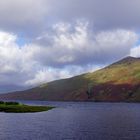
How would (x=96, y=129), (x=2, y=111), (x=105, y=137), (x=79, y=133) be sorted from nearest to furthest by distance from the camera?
(x=105, y=137)
(x=79, y=133)
(x=96, y=129)
(x=2, y=111)

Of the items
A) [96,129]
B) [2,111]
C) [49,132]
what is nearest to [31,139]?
[49,132]

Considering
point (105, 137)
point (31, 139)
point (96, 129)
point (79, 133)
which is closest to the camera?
point (31, 139)

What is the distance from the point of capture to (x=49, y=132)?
298 ft

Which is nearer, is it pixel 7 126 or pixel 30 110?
pixel 7 126

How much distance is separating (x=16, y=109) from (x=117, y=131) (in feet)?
258

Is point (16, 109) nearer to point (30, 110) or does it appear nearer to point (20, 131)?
point (30, 110)

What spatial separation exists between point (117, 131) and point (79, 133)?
11450 millimetres

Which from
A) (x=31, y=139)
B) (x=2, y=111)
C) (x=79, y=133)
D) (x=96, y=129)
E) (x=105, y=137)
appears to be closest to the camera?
(x=31, y=139)

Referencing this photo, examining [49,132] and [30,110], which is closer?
[49,132]

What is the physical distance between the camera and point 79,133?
89.3 meters

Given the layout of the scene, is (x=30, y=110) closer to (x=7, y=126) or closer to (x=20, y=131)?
(x=7, y=126)

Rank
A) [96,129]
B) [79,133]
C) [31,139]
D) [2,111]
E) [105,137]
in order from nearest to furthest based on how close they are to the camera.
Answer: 1. [31,139]
2. [105,137]
3. [79,133]
4. [96,129]
5. [2,111]

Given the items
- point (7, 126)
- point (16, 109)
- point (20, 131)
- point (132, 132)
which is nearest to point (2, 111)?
point (16, 109)

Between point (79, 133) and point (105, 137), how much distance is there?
8.46 m
